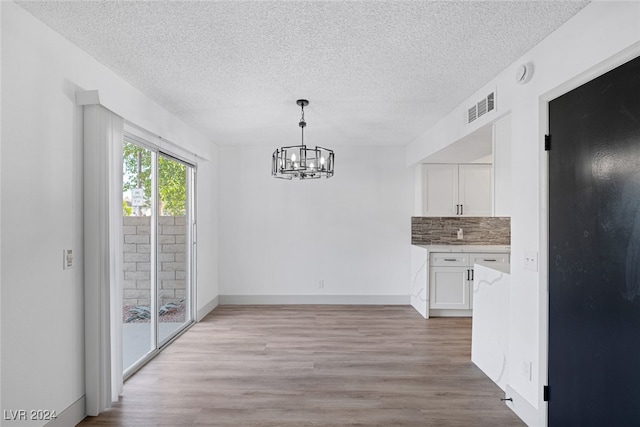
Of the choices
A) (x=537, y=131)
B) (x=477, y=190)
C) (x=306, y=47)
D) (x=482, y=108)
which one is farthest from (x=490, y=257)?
(x=306, y=47)

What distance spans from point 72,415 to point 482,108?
3.93m

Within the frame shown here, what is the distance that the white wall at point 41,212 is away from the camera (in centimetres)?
185

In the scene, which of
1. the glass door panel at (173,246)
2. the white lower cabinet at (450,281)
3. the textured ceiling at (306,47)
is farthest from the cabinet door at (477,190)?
the glass door panel at (173,246)

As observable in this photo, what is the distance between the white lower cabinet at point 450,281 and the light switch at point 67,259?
160 inches

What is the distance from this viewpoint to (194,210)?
4.60 metres

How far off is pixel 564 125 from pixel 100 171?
310 centimetres

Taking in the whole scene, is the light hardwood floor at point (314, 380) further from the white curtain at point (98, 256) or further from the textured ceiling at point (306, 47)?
the textured ceiling at point (306, 47)

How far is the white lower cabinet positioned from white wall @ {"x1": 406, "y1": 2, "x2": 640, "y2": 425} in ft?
7.00

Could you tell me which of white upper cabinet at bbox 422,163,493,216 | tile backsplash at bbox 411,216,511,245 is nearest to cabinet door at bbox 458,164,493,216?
white upper cabinet at bbox 422,163,493,216

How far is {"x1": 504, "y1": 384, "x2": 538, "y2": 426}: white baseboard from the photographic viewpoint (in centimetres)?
234

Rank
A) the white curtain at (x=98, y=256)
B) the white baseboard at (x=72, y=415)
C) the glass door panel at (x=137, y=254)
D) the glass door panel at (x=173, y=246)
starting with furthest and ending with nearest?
the glass door panel at (x=173, y=246), the glass door panel at (x=137, y=254), the white curtain at (x=98, y=256), the white baseboard at (x=72, y=415)

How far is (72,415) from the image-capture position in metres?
2.31

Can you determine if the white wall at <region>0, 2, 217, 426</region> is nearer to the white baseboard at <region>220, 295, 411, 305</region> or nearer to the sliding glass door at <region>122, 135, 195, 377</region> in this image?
the sliding glass door at <region>122, 135, 195, 377</region>

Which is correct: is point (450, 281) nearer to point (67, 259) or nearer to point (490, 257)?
point (490, 257)
